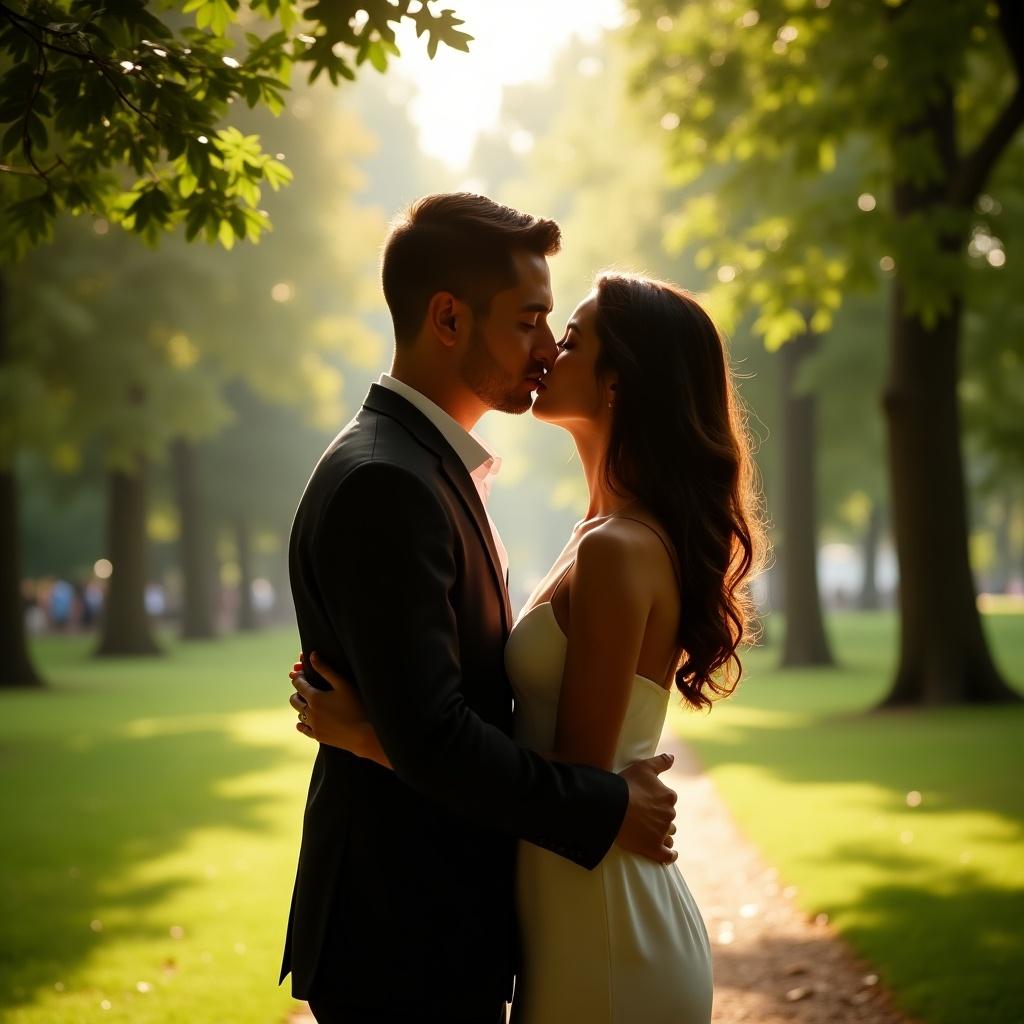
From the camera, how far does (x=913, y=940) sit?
690 centimetres

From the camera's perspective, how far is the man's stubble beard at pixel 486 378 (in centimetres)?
332

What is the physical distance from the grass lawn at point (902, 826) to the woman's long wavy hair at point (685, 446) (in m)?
3.51

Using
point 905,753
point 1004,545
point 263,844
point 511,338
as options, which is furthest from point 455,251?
point 1004,545

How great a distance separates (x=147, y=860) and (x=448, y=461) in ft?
24.1

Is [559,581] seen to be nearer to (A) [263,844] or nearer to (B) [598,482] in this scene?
(B) [598,482]

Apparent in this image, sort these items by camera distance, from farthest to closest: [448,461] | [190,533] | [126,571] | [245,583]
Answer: [245,583] < [190,533] < [126,571] < [448,461]

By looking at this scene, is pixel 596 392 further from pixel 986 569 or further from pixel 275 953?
pixel 986 569

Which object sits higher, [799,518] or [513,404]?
[513,404]

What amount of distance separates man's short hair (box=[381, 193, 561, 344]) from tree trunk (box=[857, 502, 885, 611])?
138 feet

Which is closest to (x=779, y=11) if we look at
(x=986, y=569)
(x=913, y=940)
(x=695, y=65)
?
(x=695, y=65)

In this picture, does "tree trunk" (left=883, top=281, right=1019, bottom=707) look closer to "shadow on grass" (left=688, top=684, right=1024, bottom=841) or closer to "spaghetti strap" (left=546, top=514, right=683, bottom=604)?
"shadow on grass" (left=688, top=684, right=1024, bottom=841)

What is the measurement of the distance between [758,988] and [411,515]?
467 cm

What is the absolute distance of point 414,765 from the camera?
2.70 meters

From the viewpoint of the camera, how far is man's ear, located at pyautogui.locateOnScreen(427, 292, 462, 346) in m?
3.25
